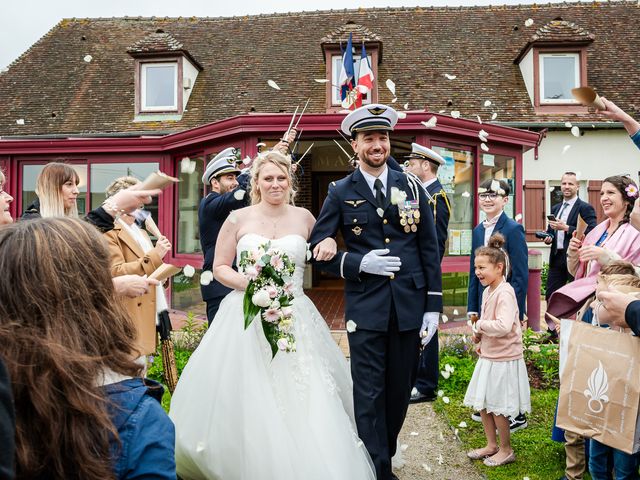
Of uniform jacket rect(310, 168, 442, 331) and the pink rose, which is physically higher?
uniform jacket rect(310, 168, 442, 331)

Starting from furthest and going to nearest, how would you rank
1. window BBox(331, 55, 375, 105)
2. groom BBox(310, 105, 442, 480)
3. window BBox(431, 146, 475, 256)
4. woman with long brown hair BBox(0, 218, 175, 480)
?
window BBox(331, 55, 375, 105)
window BBox(431, 146, 475, 256)
groom BBox(310, 105, 442, 480)
woman with long brown hair BBox(0, 218, 175, 480)

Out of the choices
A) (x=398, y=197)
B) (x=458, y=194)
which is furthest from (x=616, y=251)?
(x=458, y=194)

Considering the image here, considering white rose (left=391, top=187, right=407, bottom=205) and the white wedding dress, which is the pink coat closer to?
white rose (left=391, top=187, right=407, bottom=205)

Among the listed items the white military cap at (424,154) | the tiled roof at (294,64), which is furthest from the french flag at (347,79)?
the white military cap at (424,154)

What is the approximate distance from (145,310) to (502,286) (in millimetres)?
2701

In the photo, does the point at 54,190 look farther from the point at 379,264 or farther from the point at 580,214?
the point at 580,214

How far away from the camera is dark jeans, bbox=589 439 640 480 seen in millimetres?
2906

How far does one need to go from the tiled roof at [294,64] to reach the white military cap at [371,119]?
31.8ft

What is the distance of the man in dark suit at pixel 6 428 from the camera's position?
79 centimetres

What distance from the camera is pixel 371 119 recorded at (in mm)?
3646

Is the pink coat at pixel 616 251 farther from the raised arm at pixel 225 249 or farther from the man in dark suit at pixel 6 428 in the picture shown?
the man in dark suit at pixel 6 428

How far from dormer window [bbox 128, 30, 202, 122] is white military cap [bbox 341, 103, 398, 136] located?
11066mm

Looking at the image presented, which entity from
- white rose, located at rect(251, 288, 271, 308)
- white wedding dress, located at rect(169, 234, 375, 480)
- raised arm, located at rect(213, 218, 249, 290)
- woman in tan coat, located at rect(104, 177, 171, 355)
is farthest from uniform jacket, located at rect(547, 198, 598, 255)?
woman in tan coat, located at rect(104, 177, 171, 355)

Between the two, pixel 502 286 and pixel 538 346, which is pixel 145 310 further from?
pixel 538 346
